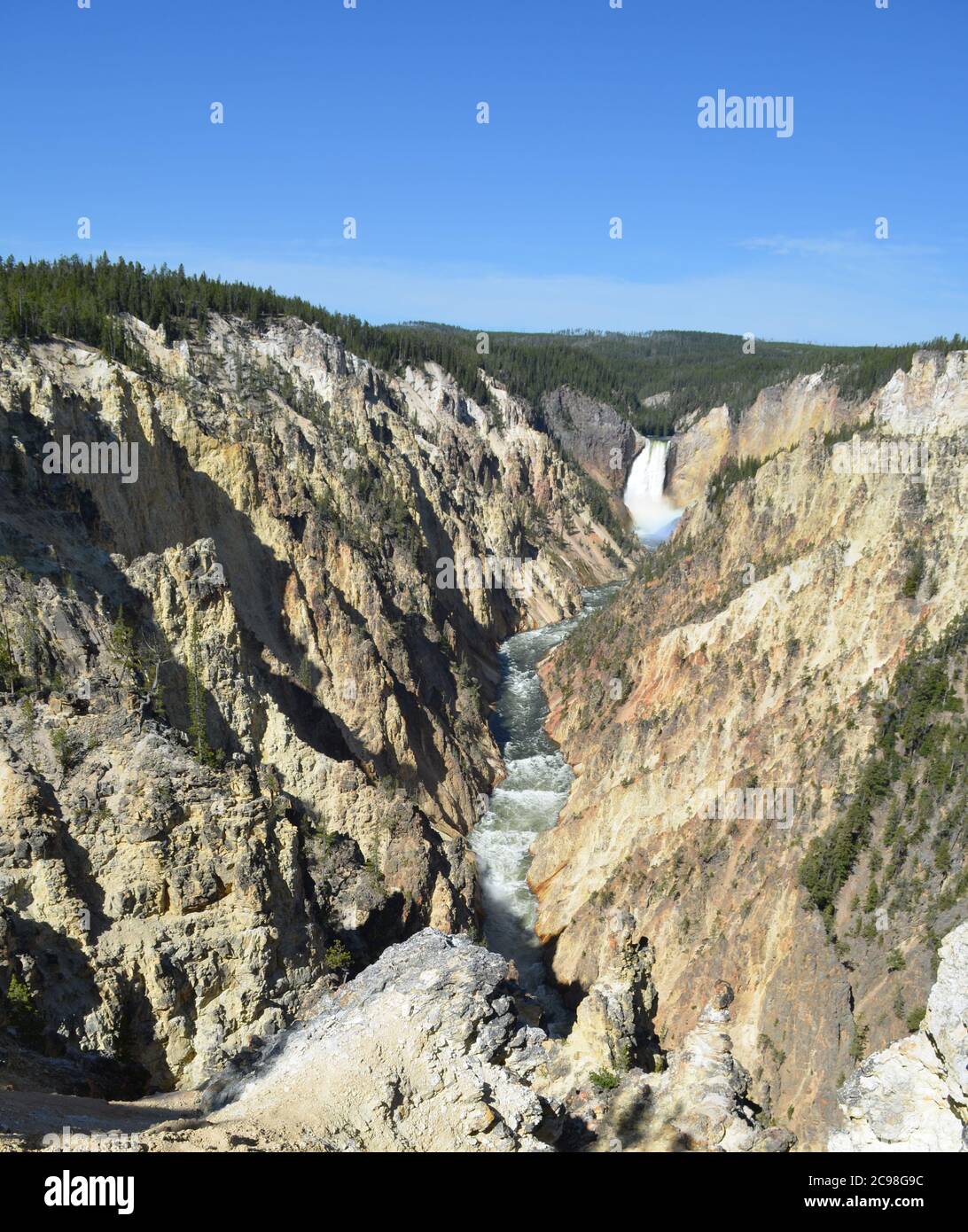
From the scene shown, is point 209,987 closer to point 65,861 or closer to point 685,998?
point 65,861

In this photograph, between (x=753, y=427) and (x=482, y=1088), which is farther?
(x=753, y=427)

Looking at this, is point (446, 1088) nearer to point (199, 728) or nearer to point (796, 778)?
point (199, 728)

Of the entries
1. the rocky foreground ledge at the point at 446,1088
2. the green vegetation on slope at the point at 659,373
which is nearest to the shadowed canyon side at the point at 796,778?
the rocky foreground ledge at the point at 446,1088

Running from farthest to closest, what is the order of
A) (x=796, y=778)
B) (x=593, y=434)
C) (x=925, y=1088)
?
(x=593, y=434) < (x=796, y=778) < (x=925, y=1088)

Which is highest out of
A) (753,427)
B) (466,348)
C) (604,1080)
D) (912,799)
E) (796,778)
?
(466,348)

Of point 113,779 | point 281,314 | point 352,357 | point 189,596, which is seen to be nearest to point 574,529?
point 352,357

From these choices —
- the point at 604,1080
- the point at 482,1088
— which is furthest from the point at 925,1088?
the point at 604,1080

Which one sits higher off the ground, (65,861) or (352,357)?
(352,357)

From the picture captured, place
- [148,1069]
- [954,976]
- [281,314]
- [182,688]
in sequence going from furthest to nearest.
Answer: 1. [281,314]
2. [182,688]
3. [148,1069]
4. [954,976]

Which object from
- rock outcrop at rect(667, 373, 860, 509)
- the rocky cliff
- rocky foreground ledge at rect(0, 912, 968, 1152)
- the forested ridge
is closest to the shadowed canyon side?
rocky foreground ledge at rect(0, 912, 968, 1152)
